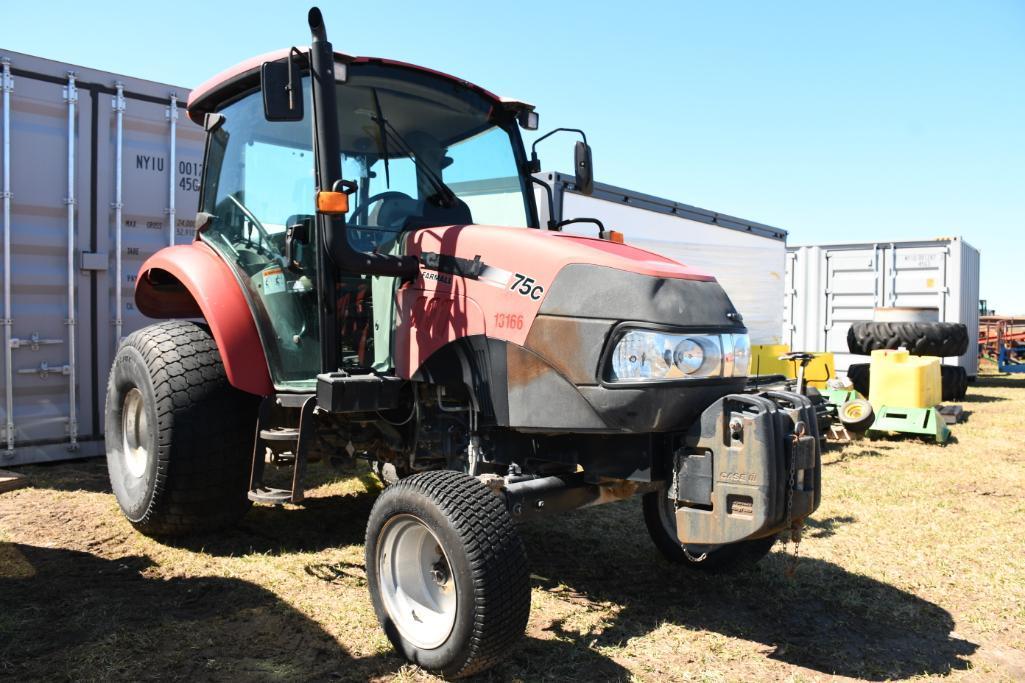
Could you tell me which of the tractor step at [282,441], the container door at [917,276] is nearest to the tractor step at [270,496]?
the tractor step at [282,441]

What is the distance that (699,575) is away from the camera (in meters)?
4.01

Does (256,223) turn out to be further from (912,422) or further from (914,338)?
(914,338)

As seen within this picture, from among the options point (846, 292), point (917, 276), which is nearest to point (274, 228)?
point (846, 292)

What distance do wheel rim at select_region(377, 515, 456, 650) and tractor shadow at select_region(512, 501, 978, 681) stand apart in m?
0.44

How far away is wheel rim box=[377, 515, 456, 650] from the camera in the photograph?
2998 millimetres

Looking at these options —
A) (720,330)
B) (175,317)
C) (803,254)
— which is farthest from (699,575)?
(803,254)

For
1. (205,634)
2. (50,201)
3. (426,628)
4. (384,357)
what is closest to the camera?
(426,628)

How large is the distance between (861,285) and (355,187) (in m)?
12.8

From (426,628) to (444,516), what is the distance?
0.50m

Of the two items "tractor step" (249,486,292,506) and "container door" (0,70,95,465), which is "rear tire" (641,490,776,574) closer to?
"tractor step" (249,486,292,506)

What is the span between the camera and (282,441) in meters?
3.71

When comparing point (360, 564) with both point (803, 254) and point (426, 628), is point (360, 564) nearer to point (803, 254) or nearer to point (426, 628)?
point (426, 628)

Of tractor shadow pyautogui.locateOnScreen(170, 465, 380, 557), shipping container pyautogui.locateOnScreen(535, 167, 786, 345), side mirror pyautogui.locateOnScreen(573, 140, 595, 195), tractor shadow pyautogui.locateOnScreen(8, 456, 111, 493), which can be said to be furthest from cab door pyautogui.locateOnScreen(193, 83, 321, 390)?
shipping container pyautogui.locateOnScreen(535, 167, 786, 345)

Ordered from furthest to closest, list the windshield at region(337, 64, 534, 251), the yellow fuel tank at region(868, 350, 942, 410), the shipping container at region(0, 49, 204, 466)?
the yellow fuel tank at region(868, 350, 942, 410) → the shipping container at region(0, 49, 204, 466) → the windshield at region(337, 64, 534, 251)
